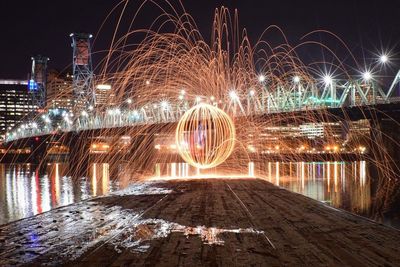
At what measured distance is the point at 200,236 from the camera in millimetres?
16922

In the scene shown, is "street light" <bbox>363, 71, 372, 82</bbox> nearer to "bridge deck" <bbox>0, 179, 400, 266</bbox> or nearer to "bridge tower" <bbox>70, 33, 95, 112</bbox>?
"bridge deck" <bbox>0, 179, 400, 266</bbox>

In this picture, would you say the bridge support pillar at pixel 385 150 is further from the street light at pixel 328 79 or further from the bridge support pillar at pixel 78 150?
the bridge support pillar at pixel 78 150

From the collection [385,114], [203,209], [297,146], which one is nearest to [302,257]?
[203,209]

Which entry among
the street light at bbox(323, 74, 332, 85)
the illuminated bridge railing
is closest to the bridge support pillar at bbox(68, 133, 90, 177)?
the illuminated bridge railing

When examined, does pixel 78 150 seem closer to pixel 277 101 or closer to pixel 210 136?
pixel 277 101

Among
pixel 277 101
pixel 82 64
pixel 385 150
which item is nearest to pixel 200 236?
pixel 385 150

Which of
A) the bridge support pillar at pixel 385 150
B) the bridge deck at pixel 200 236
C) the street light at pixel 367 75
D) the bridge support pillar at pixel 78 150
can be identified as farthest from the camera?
the bridge support pillar at pixel 78 150

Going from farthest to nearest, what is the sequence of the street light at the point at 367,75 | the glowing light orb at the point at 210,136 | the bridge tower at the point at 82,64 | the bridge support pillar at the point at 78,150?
the bridge tower at the point at 82,64, the bridge support pillar at the point at 78,150, the street light at the point at 367,75, the glowing light orb at the point at 210,136

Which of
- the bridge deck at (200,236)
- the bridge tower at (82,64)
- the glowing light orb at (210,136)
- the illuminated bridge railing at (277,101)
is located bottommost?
the bridge deck at (200,236)

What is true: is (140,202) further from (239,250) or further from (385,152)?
(385,152)

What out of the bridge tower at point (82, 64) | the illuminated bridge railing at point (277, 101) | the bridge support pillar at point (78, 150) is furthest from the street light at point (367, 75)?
the bridge tower at point (82, 64)

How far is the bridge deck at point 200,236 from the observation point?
14.1 meters

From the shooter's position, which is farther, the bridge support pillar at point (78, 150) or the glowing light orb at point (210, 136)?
the bridge support pillar at point (78, 150)

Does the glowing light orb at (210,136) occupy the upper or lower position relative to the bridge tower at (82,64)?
lower
